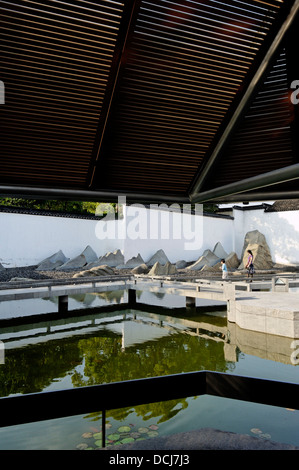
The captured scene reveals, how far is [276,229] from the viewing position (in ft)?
83.1

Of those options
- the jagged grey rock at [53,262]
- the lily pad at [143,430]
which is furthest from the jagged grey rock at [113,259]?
the lily pad at [143,430]

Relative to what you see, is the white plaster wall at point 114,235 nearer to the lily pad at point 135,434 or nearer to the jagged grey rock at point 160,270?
the jagged grey rock at point 160,270

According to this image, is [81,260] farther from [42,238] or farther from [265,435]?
[265,435]

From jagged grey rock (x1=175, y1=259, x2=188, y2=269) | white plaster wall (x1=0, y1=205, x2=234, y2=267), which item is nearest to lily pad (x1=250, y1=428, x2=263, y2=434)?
white plaster wall (x1=0, y1=205, x2=234, y2=267)

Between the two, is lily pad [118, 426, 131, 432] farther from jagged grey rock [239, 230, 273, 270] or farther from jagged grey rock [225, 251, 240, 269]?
jagged grey rock [239, 230, 273, 270]

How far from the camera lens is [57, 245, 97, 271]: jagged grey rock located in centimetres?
1852

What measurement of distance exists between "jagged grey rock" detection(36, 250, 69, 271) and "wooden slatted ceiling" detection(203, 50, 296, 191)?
15.7 m

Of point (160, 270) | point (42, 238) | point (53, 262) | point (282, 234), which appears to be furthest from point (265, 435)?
point (282, 234)

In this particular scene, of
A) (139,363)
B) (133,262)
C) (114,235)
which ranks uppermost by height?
(114,235)

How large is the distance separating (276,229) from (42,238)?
17498 millimetres

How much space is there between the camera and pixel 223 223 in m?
26.3

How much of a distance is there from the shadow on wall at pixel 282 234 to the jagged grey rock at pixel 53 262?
15.9 meters

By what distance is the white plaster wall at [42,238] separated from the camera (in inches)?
696
